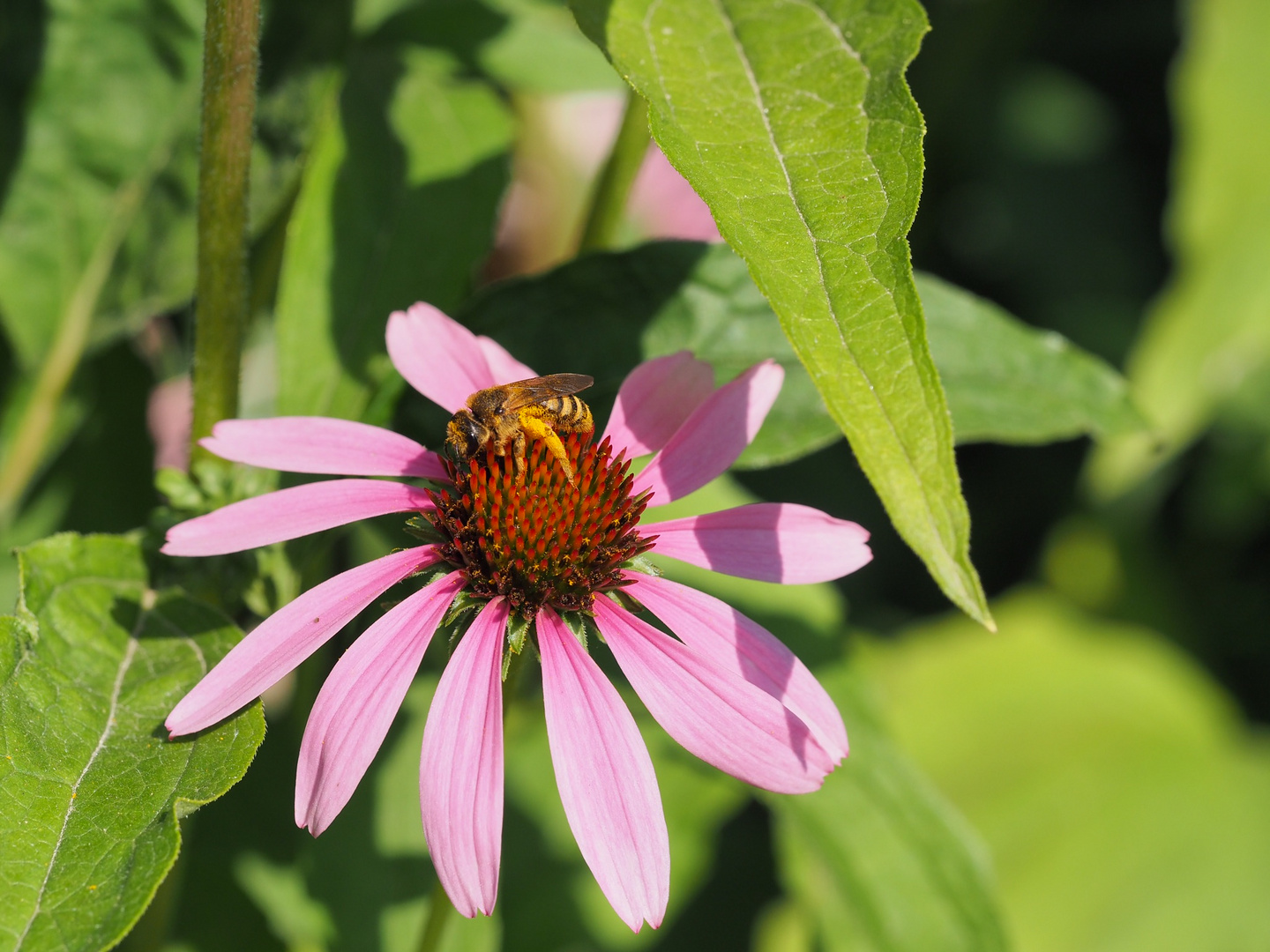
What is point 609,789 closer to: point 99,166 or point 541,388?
point 541,388

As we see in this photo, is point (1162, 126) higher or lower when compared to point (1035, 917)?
higher

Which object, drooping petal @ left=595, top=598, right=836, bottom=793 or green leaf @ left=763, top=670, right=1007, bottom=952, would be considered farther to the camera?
green leaf @ left=763, top=670, right=1007, bottom=952

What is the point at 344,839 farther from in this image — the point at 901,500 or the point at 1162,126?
the point at 1162,126

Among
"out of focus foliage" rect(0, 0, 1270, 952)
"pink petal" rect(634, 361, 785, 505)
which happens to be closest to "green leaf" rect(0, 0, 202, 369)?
"out of focus foliage" rect(0, 0, 1270, 952)

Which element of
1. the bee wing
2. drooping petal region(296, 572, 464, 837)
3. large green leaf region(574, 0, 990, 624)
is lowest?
drooping petal region(296, 572, 464, 837)

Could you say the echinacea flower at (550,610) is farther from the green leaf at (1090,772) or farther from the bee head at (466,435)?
the green leaf at (1090,772)

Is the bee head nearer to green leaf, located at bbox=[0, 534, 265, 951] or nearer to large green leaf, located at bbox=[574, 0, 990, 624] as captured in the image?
green leaf, located at bbox=[0, 534, 265, 951]

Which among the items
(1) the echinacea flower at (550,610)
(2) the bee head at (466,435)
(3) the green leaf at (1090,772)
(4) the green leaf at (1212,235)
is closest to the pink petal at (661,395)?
(1) the echinacea flower at (550,610)

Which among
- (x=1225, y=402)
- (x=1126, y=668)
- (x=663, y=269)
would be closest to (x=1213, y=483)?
(x=1225, y=402)
